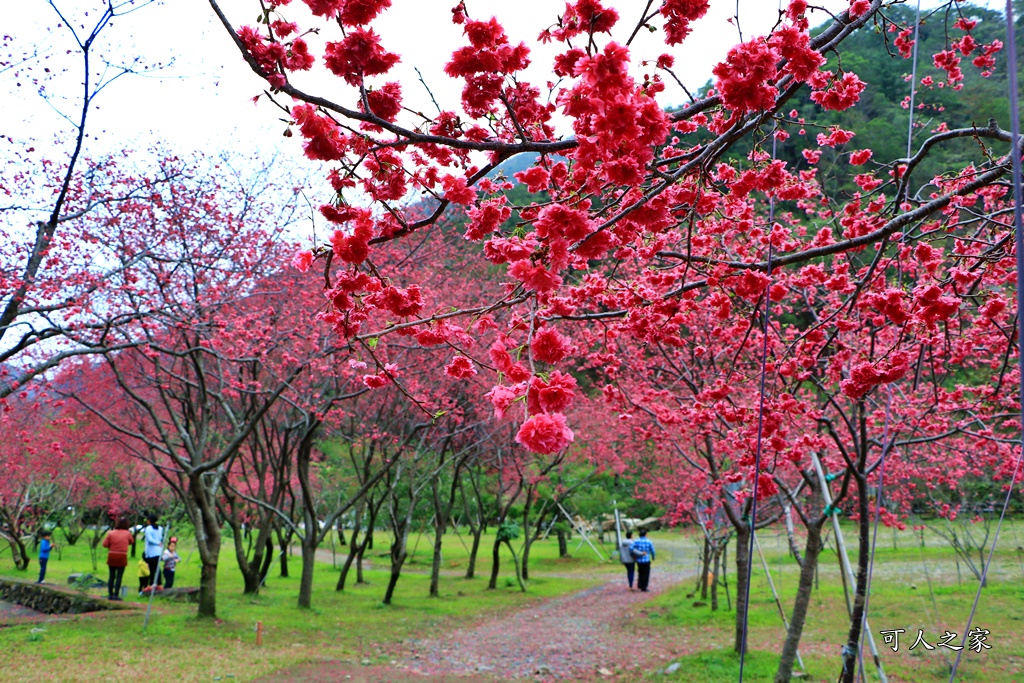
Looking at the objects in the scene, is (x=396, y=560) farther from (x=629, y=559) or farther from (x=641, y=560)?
(x=629, y=559)

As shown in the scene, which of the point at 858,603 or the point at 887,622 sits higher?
the point at 858,603

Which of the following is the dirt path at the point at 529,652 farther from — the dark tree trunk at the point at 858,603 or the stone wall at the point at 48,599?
the stone wall at the point at 48,599

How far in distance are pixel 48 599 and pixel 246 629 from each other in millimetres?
3943

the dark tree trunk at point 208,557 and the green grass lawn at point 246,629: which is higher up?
the dark tree trunk at point 208,557

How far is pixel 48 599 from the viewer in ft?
34.8

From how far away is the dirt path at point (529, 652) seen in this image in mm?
7531

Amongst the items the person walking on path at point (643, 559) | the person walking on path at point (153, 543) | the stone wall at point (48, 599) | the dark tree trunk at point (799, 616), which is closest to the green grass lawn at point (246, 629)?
the person walking on path at point (153, 543)

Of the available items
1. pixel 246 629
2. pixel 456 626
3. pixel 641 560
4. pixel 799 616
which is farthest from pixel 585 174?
pixel 641 560

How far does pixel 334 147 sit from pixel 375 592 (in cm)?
1394

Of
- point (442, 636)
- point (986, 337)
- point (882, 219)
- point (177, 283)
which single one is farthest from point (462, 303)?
point (882, 219)

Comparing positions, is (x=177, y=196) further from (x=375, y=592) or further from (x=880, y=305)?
(x=375, y=592)

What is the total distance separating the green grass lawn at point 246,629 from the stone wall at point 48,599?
88 cm

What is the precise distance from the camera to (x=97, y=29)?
612 cm

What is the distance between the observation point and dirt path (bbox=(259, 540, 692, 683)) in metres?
7.53
